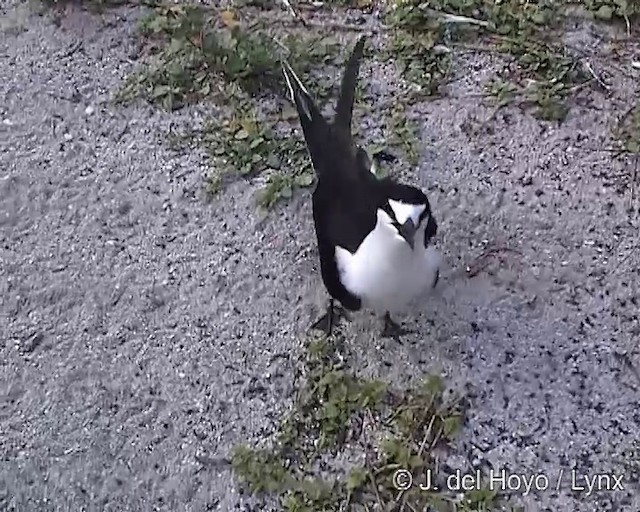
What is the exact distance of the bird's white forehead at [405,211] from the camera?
2260mm

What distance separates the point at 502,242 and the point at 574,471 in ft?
2.17

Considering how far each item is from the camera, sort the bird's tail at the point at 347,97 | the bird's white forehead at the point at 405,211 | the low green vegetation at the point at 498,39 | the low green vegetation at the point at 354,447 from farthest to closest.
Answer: the low green vegetation at the point at 498,39 < the bird's tail at the point at 347,97 < the low green vegetation at the point at 354,447 < the bird's white forehead at the point at 405,211

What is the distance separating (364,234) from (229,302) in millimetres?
503

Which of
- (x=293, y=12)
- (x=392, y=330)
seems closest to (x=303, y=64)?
(x=293, y=12)

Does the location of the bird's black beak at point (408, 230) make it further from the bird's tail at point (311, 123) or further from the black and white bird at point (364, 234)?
the bird's tail at point (311, 123)

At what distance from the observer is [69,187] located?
9.87 feet

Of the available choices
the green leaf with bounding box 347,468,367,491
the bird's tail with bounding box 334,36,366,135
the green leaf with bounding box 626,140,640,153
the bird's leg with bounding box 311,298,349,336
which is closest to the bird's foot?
the bird's tail with bounding box 334,36,366,135

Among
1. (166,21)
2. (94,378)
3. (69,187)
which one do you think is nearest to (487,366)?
(94,378)

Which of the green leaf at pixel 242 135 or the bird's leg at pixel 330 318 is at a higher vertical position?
the green leaf at pixel 242 135

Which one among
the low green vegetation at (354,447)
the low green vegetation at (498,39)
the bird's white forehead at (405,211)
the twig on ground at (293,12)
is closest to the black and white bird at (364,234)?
the bird's white forehead at (405,211)

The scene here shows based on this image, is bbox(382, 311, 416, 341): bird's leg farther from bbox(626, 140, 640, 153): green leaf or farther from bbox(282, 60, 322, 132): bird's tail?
bbox(626, 140, 640, 153): green leaf

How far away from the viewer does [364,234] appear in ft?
7.89

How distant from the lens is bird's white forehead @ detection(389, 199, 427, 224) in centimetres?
226

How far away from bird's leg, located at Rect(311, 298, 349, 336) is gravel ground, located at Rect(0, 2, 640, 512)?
0.05 m
